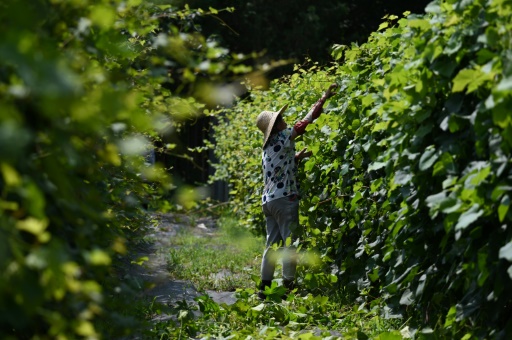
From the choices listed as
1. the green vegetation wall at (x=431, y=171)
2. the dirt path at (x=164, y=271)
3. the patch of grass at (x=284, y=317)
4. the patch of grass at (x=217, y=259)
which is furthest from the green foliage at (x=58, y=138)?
the patch of grass at (x=217, y=259)

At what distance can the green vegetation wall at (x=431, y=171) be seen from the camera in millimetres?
3639

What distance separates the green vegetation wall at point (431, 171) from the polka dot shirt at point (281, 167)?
0.47m

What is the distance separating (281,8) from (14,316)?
695 inches

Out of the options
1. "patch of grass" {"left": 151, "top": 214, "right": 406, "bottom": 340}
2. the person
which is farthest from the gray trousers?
"patch of grass" {"left": 151, "top": 214, "right": 406, "bottom": 340}

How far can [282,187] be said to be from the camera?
7.13m

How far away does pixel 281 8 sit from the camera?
19359 millimetres

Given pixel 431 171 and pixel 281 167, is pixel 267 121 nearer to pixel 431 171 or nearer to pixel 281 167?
pixel 281 167

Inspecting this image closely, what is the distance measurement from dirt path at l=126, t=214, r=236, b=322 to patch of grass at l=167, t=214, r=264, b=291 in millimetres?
127

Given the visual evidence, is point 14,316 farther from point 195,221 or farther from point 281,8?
Result: point 281,8

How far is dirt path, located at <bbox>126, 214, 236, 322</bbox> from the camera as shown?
6.10m

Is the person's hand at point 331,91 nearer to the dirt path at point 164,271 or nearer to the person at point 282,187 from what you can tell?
the person at point 282,187

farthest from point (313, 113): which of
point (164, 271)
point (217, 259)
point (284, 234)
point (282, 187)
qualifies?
point (217, 259)

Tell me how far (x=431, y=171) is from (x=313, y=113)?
2.53 m

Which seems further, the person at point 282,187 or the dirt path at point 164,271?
the person at point 282,187
